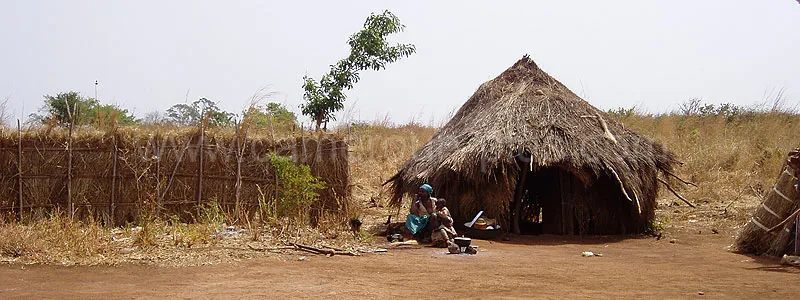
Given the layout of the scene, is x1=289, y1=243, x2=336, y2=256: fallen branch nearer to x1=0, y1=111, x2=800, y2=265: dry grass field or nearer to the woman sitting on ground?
x1=0, y1=111, x2=800, y2=265: dry grass field

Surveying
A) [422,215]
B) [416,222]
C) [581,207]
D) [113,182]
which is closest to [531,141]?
[581,207]

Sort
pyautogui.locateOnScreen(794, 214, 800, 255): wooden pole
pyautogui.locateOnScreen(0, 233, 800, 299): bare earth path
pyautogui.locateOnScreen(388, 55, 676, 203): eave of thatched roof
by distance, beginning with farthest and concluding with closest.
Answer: pyautogui.locateOnScreen(388, 55, 676, 203): eave of thatched roof, pyautogui.locateOnScreen(794, 214, 800, 255): wooden pole, pyautogui.locateOnScreen(0, 233, 800, 299): bare earth path

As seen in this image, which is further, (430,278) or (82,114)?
(82,114)

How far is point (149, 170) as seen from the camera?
11.8 m

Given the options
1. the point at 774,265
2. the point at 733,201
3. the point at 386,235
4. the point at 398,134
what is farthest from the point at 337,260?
the point at 398,134

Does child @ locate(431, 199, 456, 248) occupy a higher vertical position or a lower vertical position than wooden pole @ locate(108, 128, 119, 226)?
lower

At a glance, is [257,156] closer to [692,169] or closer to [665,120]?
[692,169]

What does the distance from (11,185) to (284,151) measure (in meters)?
3.80

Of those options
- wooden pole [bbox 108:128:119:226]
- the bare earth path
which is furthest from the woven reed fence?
the bare earth path

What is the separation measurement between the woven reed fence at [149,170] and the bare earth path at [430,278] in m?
3.05

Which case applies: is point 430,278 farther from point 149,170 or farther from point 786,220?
point 149,170

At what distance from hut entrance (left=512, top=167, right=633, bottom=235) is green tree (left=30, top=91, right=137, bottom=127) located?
20.4 ft

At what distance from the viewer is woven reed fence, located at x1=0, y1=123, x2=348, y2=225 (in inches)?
451

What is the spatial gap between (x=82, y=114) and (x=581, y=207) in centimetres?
824
